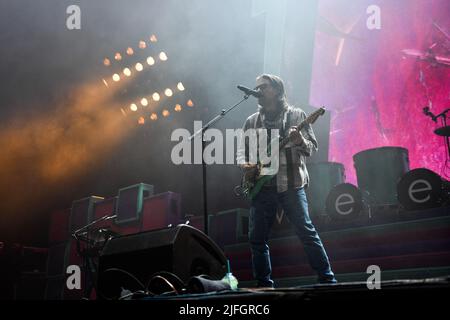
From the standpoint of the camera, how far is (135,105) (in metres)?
6.73

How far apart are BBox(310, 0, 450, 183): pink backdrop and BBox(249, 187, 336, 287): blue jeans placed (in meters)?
3.10

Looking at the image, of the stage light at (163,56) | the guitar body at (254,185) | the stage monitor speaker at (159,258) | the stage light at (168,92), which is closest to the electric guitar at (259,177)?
the guitar body at (254,185)

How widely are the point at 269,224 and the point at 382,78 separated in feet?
12.4

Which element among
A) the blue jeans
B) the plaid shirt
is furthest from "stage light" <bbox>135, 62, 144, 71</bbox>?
the blue jeans

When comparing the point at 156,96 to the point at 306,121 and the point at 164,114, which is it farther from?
the point at 306,121

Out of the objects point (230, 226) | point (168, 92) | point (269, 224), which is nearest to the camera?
point (269, 224)

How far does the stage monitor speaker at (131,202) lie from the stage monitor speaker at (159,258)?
428 cm

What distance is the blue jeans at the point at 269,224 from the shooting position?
2520 millimetres

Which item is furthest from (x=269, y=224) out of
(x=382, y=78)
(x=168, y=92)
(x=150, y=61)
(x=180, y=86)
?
(x=150, y=61)

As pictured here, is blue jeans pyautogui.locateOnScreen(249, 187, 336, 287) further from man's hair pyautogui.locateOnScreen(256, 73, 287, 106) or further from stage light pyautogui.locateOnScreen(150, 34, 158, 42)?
stage light pyautogui.locateOnScreen(150, 34, 158, 42)

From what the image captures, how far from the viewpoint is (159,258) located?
203 cm

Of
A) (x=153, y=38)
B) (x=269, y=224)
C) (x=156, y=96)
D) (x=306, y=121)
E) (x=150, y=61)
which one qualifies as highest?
(x=153, y=38)

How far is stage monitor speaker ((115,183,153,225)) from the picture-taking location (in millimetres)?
6547

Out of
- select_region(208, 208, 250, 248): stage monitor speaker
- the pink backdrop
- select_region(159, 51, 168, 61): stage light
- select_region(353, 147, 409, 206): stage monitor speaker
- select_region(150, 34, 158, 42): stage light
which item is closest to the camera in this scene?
select_region(353, 147, 409, 206): stage monitor speaker
